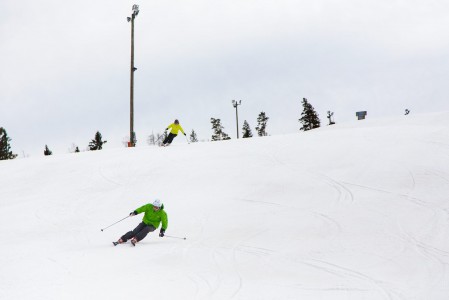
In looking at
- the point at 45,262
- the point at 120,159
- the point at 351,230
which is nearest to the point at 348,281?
the point at 351,230

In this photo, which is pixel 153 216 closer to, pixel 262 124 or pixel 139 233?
pixel 139 233

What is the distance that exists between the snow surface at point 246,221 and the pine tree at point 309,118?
5067 cm

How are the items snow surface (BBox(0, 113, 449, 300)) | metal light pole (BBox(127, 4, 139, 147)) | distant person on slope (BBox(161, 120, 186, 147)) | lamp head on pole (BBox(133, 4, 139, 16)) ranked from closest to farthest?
snow surface (BBox(0, 113, 449, 300)), distant person on slope (BBox(161, 120, 186, 147)), metal light pole (BBox(127, 4, 139, 147)), lamp head on pole (BBox(133, 4, 139, 16))

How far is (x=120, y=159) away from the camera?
57.8 ft

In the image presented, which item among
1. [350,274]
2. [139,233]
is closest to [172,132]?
[139,233]

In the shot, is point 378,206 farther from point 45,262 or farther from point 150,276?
point 45,262

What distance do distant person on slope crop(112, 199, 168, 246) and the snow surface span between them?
0.98ft

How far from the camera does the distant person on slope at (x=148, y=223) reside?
30.5 ft

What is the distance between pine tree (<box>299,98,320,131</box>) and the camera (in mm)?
68000

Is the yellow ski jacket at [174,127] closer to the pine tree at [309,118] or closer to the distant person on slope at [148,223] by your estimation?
the distant person on slope at [148,223]

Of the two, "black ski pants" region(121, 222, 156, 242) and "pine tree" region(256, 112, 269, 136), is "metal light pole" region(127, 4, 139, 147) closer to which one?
"black ski pants" region(121, 222, 156, 242)

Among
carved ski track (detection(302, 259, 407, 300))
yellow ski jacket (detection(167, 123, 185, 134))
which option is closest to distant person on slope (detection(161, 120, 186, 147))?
yellow ski jacket (detection(167, 123, 185, 134))

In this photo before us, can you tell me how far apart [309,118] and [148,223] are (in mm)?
60960

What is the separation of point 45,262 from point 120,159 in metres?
10.1
